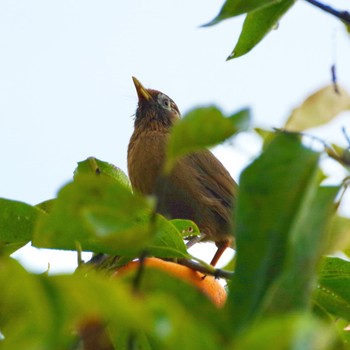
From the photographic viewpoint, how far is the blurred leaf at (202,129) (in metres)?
0.78

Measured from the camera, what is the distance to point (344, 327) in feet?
5.17

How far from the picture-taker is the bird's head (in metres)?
6.30

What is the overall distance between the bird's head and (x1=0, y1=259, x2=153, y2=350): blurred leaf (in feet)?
18.2

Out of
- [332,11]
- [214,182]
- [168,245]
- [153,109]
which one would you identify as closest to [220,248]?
[214,182]

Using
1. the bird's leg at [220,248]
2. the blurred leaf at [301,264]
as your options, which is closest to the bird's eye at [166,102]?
the bird's leg at [220,248]

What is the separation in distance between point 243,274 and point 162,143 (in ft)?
15.8

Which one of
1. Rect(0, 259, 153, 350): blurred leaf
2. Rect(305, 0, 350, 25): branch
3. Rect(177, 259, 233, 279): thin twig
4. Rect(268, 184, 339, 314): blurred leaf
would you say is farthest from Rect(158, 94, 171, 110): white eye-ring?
Rect(0, 259, 153, 350): blurred leaf

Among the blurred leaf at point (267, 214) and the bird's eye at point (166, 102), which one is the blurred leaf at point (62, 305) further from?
the bird's eye at point (166, 102)

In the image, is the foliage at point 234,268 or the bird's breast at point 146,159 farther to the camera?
the bird's breast at point 146,159

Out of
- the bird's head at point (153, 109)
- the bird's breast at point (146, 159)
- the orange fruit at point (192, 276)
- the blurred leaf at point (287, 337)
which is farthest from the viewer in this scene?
the bird's head at point (153, 109)

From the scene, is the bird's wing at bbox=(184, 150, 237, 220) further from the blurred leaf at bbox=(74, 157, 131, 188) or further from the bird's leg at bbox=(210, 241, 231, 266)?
the blurred leaf at bbox=(74, 157, 131, 188)

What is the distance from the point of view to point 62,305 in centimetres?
65

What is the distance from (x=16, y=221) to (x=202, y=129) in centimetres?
78

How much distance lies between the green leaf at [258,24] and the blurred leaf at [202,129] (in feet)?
1.93
